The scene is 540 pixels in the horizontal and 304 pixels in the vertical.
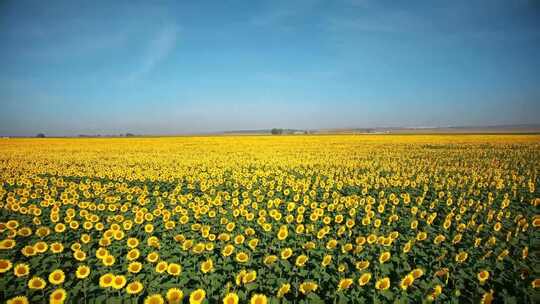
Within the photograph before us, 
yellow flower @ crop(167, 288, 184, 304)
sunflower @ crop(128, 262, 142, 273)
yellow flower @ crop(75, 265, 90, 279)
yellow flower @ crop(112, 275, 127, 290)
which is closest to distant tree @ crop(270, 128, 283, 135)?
sunflower @ crop(128, 262, 142, 273)

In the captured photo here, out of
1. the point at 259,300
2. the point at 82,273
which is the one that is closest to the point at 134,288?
the point at 82,273

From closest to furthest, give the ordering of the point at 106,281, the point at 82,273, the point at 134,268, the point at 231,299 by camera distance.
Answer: the point at 231,299 < the point at 106,281 < the point at 82,273 < the point at 134,268

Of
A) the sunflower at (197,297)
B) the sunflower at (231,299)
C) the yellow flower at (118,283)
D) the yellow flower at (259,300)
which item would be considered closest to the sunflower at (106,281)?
the yellow flower at (118,283)

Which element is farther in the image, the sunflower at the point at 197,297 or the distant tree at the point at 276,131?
the distant tree at the point at 276,131

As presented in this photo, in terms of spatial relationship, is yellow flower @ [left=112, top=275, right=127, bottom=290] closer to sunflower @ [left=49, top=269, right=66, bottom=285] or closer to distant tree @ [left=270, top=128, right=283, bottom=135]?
sunflower @ [left=49, top=269, right=66, bottom=285]

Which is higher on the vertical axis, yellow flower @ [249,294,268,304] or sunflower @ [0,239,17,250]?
sunflower @ [0,239,17,250]

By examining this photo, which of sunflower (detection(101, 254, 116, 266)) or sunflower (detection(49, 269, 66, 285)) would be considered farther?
sunflower (detection(101, 254, 116, 266))

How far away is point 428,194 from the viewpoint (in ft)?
28.6

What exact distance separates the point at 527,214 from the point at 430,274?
4811 millimetres

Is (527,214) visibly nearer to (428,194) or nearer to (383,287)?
(428,194)

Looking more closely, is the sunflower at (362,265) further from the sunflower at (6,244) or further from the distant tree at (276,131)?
the distant tree at (276,131)

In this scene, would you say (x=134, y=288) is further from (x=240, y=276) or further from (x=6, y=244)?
(x=6, y=244)

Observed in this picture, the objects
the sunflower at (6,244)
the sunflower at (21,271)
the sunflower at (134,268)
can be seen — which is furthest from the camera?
the sunflower at (6,244)

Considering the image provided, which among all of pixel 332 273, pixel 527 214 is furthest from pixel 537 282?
pixel 527 214
